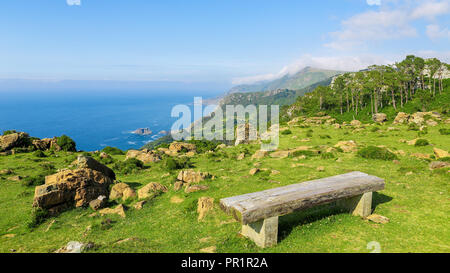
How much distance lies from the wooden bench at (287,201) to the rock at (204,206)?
3636mm

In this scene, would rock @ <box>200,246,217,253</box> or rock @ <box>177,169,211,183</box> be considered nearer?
rock @ <box>200,246,217,253</box>

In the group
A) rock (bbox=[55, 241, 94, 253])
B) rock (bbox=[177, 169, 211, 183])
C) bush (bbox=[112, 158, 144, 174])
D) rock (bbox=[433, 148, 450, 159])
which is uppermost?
rock (bbox=[433, 148, 450, 159])

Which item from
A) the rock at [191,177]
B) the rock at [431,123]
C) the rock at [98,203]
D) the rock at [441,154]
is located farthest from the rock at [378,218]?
the rock at [431,123]

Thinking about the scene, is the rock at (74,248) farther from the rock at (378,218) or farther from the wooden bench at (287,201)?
the rock at (378,218)

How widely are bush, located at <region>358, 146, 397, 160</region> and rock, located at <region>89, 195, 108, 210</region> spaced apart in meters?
22.1

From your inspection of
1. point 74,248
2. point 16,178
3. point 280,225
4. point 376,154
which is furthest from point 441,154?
point 16,178

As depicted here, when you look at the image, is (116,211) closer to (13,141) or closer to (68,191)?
(68,191)

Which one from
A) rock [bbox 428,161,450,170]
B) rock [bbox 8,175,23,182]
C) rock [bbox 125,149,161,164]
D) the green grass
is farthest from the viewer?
rock [bbox 125,149,161,164]

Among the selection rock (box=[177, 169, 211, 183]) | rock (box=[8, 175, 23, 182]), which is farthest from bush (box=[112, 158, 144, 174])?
rock (box=[177, 169, 211, 183])

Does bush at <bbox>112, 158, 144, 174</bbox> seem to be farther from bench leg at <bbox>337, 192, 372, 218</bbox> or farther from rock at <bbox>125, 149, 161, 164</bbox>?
bench leg at <bbox>337, 192, 372, 218</bbox>

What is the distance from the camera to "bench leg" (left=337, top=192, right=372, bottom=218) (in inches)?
434

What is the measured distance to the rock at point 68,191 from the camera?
1559 centimetres

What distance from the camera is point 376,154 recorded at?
72.9 feet

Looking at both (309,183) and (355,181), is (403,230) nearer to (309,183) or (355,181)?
(355,181)
